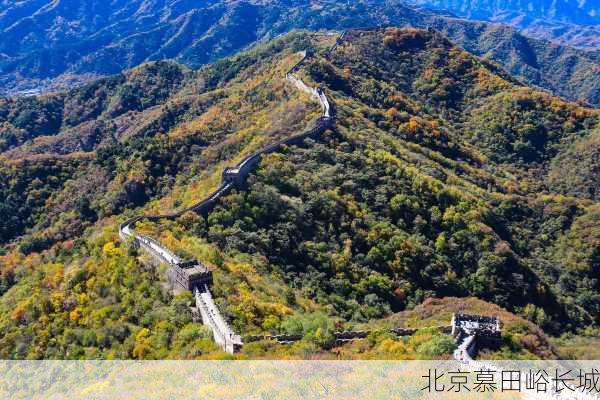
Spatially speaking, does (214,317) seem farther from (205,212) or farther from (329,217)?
(329,217)

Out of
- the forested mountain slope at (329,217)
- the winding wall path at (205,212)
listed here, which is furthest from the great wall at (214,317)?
the forested mountain slope at (329,217)

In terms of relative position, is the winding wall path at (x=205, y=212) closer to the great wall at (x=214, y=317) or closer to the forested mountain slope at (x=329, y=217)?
the great wall at (x=214, y=317)

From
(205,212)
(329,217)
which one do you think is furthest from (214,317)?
(329,217)

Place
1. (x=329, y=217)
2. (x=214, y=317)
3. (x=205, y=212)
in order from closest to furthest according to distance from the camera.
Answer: (x=214, y=317) → (x=205, y=212) → (x=329, y=217)

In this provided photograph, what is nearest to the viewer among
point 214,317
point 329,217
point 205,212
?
point 214,317

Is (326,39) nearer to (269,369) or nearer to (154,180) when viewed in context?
(154,180)

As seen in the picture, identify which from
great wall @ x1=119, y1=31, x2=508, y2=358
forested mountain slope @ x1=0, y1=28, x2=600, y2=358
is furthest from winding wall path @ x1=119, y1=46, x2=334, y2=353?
forested mountain slope @ x1=0, y1=28, x2=600, y2=358

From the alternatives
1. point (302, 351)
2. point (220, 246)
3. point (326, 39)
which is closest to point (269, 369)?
point (302, 351)
